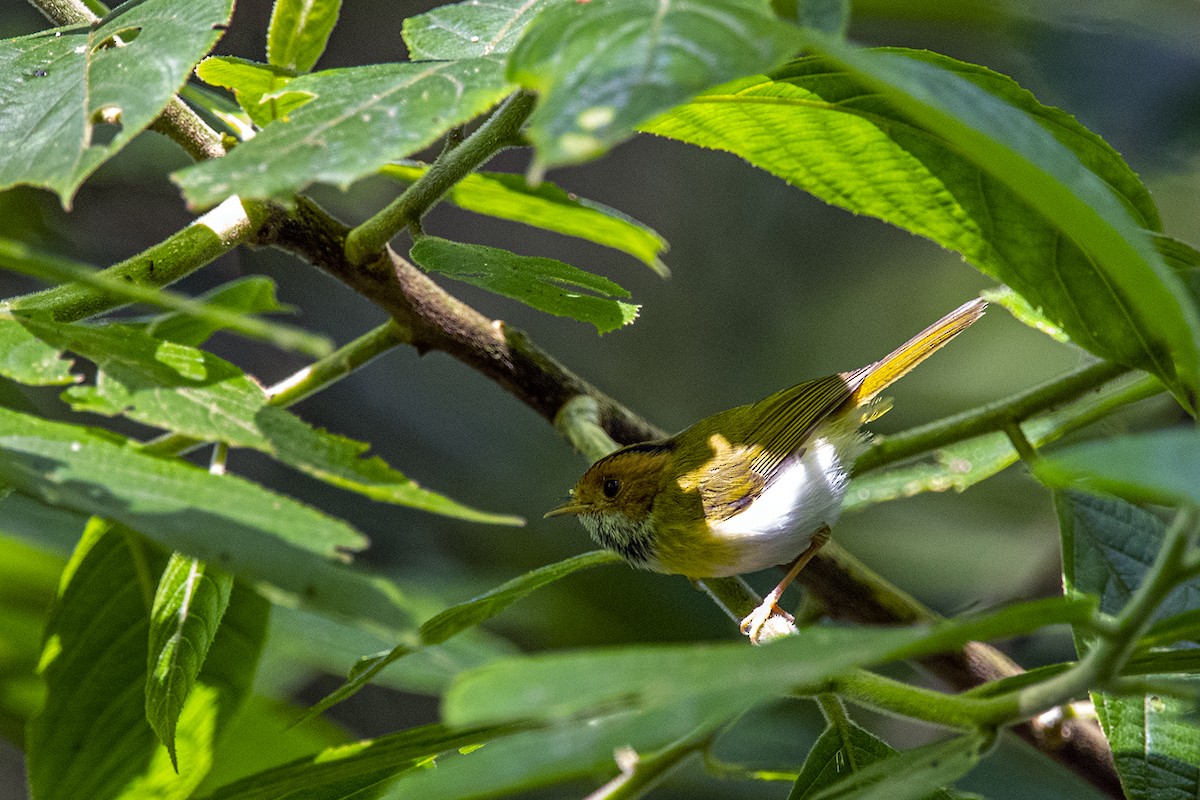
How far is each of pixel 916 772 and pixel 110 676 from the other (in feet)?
3.40

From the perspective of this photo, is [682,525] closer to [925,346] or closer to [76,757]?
[925,346]

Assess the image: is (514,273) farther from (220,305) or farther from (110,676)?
(110,676)

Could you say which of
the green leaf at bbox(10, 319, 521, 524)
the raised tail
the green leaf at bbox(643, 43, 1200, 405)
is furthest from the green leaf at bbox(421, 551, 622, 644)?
the raised tail

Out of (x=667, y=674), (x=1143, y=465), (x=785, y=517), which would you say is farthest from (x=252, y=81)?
(x=785, y=517)

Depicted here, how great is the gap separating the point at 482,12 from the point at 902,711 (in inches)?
30.9

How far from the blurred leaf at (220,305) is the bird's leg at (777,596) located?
79cm

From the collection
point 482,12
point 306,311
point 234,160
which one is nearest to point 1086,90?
point 482,12

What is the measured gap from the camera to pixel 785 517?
1.86 m

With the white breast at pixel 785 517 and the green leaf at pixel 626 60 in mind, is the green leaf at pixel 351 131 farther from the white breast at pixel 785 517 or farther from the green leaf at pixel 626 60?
the white breast at pixel 785 517

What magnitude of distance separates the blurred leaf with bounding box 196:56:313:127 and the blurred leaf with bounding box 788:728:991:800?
0.86 m

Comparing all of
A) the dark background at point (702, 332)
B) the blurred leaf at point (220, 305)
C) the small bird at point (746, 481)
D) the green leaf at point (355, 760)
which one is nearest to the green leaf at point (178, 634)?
the green leaf at point (355, 760)

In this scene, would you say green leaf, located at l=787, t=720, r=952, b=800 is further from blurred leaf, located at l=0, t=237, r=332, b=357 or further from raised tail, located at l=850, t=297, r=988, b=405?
raised tail, located at l=850, t=297, r=988, b=405

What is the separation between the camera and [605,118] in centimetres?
58

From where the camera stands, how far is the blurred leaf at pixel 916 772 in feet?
2.49
